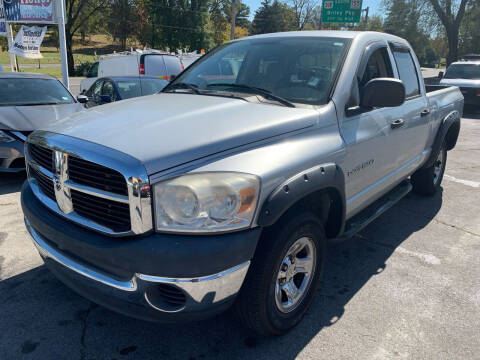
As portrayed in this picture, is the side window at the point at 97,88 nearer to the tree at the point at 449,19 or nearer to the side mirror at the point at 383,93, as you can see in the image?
the side mirror at the point at 383,93

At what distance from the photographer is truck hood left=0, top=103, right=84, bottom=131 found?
5.46 meters

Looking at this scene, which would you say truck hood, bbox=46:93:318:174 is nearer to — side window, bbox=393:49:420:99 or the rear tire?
side window, bbox=393:49:420:99

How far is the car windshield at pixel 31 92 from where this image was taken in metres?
6.33

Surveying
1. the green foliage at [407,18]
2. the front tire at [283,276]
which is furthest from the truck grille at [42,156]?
the green foliage at [407,18]

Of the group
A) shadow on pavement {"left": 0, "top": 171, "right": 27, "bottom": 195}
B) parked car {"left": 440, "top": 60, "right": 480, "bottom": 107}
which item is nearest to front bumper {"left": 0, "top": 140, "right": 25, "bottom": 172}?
shadow on pavement {"left": 0, "top": 171, "right": 27, "bottom": 195}

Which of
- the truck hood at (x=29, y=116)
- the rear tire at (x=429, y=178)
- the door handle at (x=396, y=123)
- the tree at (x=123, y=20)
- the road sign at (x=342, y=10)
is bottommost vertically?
the rear tire at (x=429, y=178)

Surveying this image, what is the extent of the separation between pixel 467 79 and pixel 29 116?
47.7 ft

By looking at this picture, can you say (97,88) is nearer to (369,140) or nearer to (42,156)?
(42,156)

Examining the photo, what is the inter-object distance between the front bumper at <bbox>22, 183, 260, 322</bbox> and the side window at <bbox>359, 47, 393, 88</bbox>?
6.13ft

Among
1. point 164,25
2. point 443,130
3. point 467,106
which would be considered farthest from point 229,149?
point 164,25

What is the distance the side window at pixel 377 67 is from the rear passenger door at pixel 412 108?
20 centimetres

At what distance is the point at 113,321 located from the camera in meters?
2.68

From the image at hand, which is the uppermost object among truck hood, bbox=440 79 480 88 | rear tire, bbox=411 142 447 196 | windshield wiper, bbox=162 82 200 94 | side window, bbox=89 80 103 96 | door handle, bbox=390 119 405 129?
windshield wiper, bbox=162 82 200 94

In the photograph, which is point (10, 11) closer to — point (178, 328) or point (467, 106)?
point (178, 328)
